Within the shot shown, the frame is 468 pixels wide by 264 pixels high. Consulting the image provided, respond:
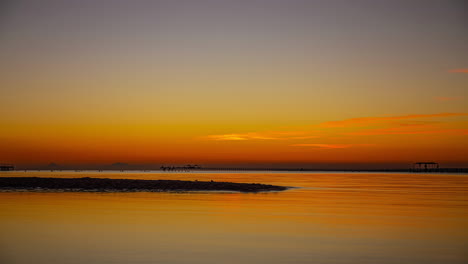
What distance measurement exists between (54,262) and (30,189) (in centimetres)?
4035

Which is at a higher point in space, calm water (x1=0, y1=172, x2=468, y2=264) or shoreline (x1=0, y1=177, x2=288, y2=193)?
shoreline (x1=0, y1=177, x2=288, y2=193)

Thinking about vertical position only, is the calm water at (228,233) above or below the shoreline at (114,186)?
below

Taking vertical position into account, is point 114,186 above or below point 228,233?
above

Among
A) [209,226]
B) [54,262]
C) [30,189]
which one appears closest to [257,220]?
Result: [209,226]

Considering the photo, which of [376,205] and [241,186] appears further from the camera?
[241,186]

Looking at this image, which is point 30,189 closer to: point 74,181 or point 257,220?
point 74,181

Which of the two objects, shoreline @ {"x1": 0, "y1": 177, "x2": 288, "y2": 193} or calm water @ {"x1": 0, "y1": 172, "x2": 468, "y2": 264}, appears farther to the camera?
shoreline @ {"x1": 0, "y1": 177, "x2": 288, "y2": 193}

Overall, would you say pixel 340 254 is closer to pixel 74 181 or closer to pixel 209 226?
pixel 209 226

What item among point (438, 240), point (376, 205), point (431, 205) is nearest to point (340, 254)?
point (438, 240)

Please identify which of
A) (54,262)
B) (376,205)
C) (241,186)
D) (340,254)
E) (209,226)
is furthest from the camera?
(241,186)

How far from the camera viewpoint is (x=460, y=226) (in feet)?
87.1

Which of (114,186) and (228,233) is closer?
(228,233)

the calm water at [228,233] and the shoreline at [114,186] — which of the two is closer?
the calm water at [228,233]

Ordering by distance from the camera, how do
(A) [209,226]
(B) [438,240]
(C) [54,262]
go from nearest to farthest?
(C) [54,262] < (B) [438,240] < (A) [209,226]
